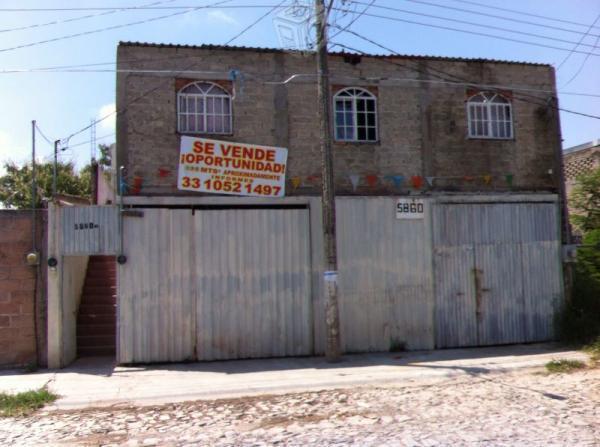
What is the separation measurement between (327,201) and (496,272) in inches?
166

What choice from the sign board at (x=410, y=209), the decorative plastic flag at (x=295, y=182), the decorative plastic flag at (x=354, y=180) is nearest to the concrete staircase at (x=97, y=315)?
the decorative plastic flag at (x=295, y=182)

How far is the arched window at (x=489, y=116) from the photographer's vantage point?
13.1 metres

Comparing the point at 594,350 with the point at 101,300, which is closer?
the point at 594,350

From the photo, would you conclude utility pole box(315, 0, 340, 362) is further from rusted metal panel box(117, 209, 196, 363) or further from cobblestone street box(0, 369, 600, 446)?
rusted metal panel box(117, 209, 196, 363)

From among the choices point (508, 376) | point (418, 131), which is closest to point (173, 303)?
point (508, 376)

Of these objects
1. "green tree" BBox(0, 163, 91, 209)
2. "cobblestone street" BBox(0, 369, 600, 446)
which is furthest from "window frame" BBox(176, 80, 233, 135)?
"green tree" BBox(0, 163, 91, 209)

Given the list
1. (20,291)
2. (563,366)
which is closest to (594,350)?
(563,366)

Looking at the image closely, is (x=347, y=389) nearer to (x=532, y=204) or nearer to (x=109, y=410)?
(x=109, y=410)

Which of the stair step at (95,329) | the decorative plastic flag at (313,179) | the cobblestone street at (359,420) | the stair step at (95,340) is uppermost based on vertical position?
the decorative plastic flag at (313,179)

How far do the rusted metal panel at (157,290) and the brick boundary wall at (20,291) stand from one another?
4.77ft

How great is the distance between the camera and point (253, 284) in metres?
10.4

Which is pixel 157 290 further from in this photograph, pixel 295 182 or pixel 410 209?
pixel 410 209

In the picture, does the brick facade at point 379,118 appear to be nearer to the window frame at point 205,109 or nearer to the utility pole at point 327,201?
the window frame at point 205,109

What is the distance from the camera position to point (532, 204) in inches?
465
